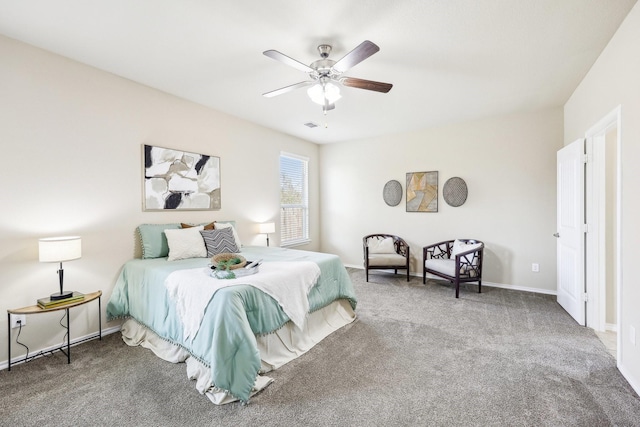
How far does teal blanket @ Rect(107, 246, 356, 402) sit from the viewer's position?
1.97m

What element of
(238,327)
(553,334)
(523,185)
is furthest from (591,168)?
(238,327)

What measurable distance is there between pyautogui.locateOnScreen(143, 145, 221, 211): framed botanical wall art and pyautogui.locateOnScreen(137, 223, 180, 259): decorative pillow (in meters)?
0.25

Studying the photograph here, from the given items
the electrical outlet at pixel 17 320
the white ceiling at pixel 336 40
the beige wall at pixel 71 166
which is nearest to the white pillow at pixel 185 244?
the beige wall at pixel 71 166

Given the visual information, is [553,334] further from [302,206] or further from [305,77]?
[302,206]

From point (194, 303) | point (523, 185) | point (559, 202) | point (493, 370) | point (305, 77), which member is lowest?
point (493, 370)

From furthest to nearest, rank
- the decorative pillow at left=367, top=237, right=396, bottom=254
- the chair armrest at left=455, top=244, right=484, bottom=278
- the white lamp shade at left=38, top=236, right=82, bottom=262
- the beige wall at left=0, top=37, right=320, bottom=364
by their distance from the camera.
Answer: the decorative pillow at left=367, top=237, right=396, bottom=254 → the chair armrest at left=455, top=244, right=484, bottom=278 → the beige wall at left=0, top=37, right=320, bottom=364 → the white lamp shade at left=38, top=236, right=82, bottom=262

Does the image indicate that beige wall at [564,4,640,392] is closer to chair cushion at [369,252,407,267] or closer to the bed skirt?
the bed skirt

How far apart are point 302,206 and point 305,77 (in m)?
3.14

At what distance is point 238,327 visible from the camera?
6.62ft

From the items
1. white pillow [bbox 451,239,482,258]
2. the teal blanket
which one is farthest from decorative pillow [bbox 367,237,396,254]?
the teal blanket

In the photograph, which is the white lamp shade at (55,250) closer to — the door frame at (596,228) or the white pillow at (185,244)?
the white pillow at (185,244)

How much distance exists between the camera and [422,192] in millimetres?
5262

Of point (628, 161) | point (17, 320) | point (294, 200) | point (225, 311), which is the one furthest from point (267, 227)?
point (628, 161)

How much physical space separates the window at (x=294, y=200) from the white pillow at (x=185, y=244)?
217 cm
